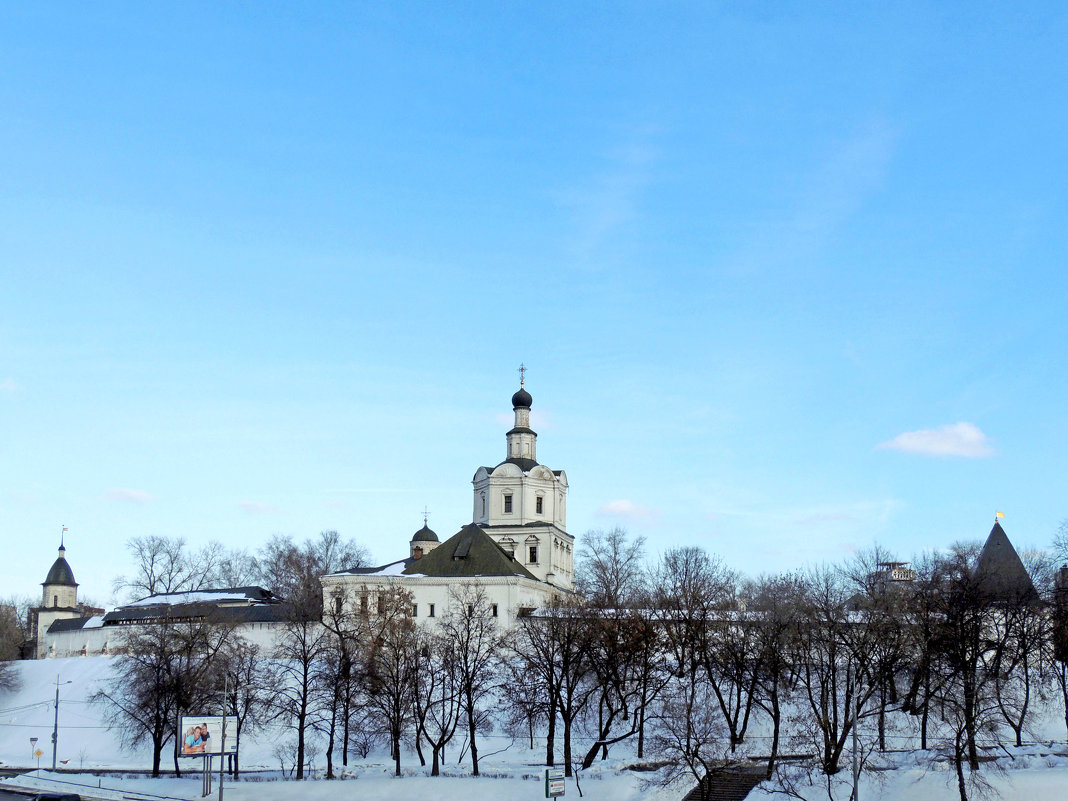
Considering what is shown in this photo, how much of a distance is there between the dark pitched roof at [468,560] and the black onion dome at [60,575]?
52.1m

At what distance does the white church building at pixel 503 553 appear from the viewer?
82562 mm

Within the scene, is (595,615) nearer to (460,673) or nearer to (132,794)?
(460,673)

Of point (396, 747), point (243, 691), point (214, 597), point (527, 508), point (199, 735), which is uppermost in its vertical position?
point (527, 508)

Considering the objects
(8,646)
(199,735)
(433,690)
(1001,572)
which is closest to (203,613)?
(433,690)

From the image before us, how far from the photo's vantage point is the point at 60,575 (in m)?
121

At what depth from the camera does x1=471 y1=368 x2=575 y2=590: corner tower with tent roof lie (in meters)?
94.3

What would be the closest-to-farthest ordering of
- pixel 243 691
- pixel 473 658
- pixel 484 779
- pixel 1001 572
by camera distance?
pixel 484 779 → pixel 243 691 → pixel 473 658 → pixel 1001 572

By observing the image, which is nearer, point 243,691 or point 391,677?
point 391,677

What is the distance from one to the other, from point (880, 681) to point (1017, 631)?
9.69 meters

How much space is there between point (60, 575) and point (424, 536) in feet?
134

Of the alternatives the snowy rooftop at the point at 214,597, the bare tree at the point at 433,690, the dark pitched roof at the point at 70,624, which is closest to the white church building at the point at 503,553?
the snowy rooftop at the point at 214,597

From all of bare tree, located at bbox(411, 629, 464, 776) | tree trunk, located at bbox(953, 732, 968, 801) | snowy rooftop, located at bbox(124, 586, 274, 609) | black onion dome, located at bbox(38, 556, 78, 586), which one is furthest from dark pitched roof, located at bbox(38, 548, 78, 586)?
tree trunk, located at bbox(953, 732, 968, 801)

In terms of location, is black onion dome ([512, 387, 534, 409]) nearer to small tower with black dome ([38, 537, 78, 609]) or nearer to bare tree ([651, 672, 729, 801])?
bare tree ([651, 672, 729, 801])

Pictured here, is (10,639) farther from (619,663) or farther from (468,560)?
(619,663)
